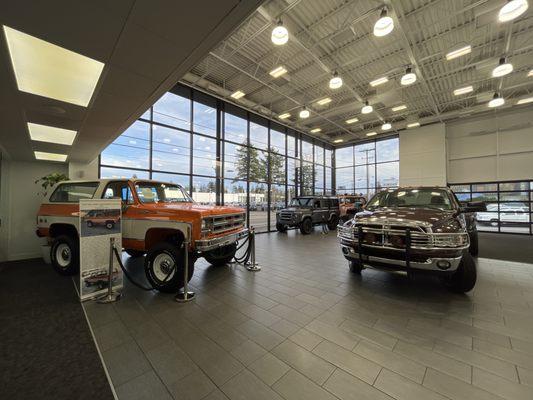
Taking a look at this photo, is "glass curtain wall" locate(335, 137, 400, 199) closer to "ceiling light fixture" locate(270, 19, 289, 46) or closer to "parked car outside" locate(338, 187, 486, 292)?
"parked car outside" locate(338, 187, 486, 292)

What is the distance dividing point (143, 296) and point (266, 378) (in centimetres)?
258

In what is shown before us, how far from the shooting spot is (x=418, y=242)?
3072 millimetres

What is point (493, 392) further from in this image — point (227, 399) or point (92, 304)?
point (92, 304)

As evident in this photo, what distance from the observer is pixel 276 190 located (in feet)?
39.3

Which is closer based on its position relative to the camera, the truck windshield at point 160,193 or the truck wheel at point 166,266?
the truck wheel at point 166,266

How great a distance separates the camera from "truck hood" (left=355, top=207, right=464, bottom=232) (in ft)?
10.1

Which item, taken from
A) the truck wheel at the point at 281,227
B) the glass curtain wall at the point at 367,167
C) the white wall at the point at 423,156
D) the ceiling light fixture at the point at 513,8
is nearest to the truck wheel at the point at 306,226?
the truck wheel at the point at 281,227

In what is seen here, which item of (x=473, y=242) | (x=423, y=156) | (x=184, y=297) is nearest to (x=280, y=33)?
(x=184, y=297)

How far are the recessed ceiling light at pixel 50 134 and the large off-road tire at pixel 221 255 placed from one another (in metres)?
3.42

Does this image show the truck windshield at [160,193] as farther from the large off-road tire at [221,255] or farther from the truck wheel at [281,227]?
the truck wheel at [281,227]

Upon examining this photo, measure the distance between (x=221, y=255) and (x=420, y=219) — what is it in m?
3.67

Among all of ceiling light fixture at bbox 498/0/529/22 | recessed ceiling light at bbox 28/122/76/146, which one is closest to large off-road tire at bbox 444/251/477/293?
ceiling light fixture at bbox 498/0/529/22

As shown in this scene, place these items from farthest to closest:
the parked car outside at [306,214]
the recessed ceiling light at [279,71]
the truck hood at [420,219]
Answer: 1. the parked car outside at [306,214]
2. the recessed ceiling light at [279,71]
3. the truck hood at [420,219]

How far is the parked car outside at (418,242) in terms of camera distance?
298cm
